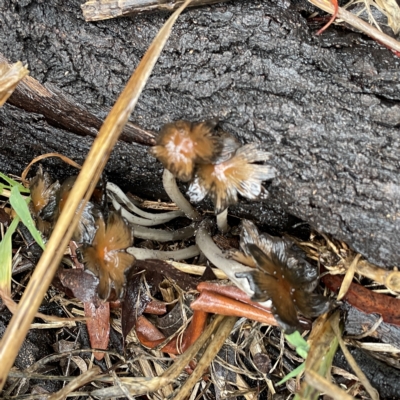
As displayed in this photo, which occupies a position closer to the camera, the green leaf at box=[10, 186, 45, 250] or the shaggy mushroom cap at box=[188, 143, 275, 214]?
the shaggy mushroom cap at box=[188, 143, 275, 214]

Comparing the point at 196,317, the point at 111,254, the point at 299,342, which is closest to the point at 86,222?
the point at 111,254

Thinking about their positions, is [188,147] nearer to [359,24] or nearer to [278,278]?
[278,278]

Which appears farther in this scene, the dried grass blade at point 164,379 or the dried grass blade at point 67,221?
the dried grass blade at point 164,379

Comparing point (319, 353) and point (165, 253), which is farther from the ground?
point (165, 253)

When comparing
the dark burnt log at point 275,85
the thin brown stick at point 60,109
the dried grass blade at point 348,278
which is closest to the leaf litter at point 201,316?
the dried grass blade at point 348,278

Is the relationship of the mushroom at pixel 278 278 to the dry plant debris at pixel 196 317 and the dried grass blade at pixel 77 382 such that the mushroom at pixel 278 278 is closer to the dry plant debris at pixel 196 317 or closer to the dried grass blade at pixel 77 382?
the dry plant debris at pixel 196 317

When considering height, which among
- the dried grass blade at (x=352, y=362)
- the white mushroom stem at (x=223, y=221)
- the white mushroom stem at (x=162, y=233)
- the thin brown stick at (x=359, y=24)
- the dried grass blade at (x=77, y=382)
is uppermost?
the thin brown stick at (x=359, y=24)

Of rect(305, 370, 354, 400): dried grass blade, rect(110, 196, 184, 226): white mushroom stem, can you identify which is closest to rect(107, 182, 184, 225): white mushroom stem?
A: rect(110, 196, 184, 226): white mushroom stem

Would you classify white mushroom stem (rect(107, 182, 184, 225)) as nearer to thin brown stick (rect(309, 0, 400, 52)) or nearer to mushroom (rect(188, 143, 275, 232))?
mushroom (rect(188, 143, 275, 232))
